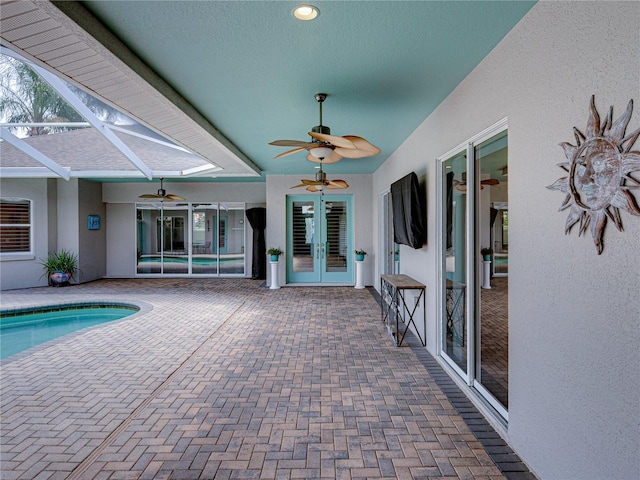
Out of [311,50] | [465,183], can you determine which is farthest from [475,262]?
[311,50]

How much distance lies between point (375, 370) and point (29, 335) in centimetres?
555

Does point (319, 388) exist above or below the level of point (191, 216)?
below

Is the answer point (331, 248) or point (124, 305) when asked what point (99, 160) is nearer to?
point (124, 305)

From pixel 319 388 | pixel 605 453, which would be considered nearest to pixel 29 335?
pixel 319 388

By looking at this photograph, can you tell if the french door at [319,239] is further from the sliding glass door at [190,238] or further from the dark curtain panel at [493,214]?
the dark curtain panel at [493,214]

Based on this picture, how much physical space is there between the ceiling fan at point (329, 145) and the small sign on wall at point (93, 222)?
8363 mm

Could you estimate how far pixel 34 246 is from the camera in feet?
28.5

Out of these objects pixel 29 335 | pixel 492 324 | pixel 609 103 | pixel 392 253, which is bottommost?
pixel 29 335

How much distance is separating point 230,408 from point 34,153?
7.61m

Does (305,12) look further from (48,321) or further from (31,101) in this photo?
(48,321)

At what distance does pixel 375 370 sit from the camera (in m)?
3.50

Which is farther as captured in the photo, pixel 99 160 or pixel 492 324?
pixel 99 160

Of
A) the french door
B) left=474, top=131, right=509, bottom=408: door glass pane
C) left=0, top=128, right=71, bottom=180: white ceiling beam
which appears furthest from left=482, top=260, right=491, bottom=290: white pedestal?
left=0, top=128, right=71, bottom=180: white ceiling beam

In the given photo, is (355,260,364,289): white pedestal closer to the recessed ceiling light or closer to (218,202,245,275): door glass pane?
(218,202,245,275): door glass pane
